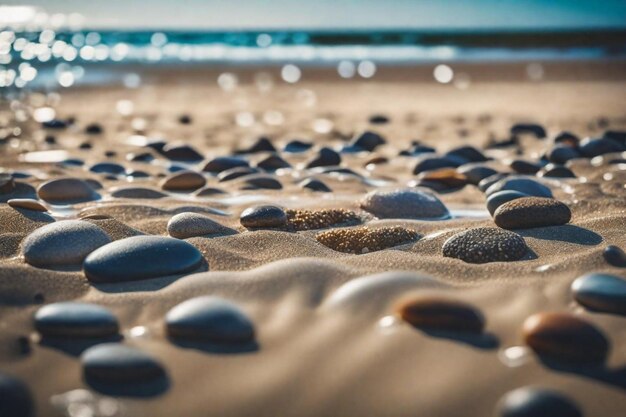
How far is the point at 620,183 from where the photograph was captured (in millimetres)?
3090

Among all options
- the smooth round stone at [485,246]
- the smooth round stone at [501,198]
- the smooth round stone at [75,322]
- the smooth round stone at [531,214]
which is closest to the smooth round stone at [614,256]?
the smooth round stone at [485,246]

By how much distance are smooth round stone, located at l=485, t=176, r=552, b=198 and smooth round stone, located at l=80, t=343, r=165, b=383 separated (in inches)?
76.6

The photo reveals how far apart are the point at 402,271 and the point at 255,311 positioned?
419mm

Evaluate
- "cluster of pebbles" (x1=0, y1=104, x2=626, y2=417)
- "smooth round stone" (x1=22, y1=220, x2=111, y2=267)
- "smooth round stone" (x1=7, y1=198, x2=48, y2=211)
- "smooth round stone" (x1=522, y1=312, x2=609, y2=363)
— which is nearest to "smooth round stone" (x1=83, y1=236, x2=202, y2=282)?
"cluster of pebbles" (x1=0, y1=104, x2=626, y2=417)

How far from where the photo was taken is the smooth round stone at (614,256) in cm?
176

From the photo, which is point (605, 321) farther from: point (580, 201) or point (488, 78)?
point (488, 78)

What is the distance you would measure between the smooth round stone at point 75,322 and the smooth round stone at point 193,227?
30.9 inches

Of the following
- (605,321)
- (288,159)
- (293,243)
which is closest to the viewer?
(605,321)

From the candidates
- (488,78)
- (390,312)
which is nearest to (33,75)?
(488,78)

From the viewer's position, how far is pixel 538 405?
1097 millimetres

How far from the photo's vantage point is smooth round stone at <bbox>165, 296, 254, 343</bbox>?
136cm

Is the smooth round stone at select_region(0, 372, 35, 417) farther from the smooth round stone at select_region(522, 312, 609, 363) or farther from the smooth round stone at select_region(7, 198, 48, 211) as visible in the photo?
the smooth round stone at select_region(7, 198, 48, 211)

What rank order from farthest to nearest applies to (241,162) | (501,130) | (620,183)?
(501,130)
(241,162)
(620,183)

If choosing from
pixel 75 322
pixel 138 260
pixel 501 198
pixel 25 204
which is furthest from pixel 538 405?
pixel 25 204
